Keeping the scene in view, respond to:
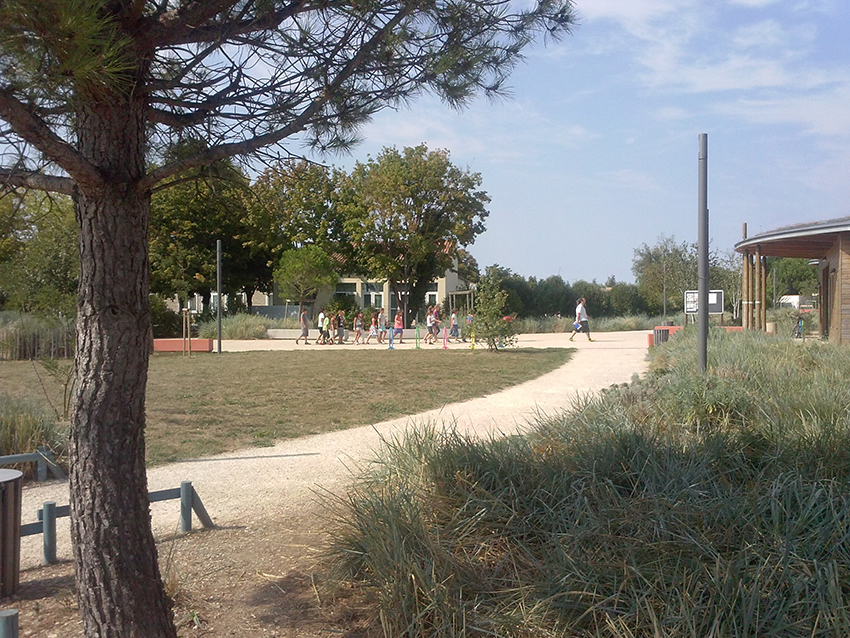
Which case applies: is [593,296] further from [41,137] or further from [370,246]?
[41,137]

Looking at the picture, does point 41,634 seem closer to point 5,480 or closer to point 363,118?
point 5,480

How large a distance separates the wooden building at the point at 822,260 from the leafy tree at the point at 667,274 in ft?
36.4

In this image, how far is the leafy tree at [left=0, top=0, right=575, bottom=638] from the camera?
2.83 m

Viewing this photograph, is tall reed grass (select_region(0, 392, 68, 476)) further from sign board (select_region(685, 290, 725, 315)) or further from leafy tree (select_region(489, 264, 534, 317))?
leafy tree (select_region(489, 264, 534, 317))

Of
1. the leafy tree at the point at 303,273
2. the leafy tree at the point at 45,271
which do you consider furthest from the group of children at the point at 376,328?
the leafy tree at the point at 45,271

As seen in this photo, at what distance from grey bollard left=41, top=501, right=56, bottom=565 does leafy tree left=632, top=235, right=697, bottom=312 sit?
3007 centimetres

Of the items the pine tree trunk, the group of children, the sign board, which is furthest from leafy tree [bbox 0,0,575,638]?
the group of children

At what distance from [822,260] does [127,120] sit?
2249 centimetres

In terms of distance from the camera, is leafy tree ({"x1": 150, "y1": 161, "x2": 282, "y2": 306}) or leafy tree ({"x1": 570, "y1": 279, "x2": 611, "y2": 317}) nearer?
leafy tree ({"x1": 150, "y1": 161, "x2": 282, "y2": 306})

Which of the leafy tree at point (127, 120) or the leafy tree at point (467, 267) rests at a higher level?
the leafy tree at point (467, 267)

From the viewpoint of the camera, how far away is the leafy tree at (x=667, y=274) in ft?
120

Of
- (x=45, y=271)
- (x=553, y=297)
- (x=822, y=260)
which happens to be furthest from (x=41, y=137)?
(x=553, y=297)

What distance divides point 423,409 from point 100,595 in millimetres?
8292

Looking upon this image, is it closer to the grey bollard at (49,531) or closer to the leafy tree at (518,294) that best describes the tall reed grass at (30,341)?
the grey bollard at (49,531)
